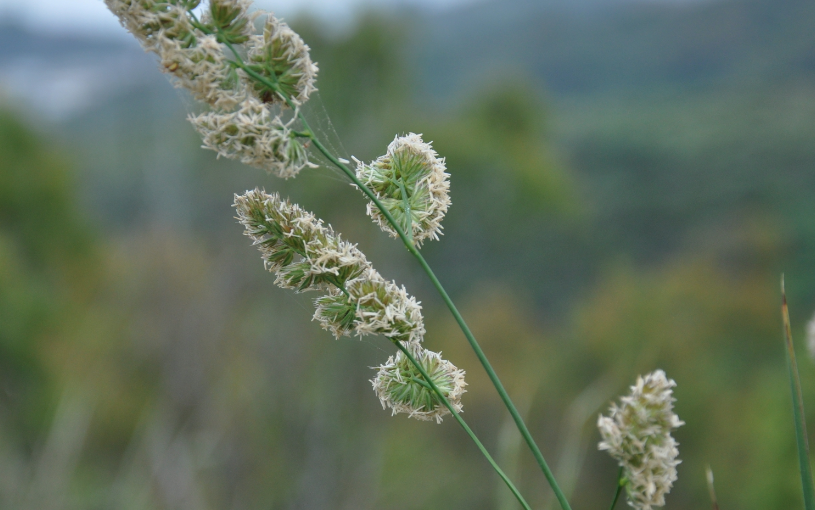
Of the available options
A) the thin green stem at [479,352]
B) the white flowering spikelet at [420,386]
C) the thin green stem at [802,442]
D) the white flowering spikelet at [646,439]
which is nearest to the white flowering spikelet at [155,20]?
the thin green stem at [479,352]

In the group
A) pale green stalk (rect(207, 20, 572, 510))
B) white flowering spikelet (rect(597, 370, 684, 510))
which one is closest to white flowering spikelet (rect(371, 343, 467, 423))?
pale green stalk (rect(207, 20, 572, 510))

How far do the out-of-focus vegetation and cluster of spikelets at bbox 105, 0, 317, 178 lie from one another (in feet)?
12.8

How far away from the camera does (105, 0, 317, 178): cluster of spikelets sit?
909 mm

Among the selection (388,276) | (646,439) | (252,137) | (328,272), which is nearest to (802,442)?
(646,439)

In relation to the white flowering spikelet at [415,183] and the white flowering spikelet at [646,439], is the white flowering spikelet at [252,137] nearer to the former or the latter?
the white flowering spikelet at [415,183]

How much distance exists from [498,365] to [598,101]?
114 feet

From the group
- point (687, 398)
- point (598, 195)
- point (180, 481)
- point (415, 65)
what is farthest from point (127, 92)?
point (598, 195)

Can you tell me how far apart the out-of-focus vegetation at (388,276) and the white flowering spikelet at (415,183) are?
12.5 ft

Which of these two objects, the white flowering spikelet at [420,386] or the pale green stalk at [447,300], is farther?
the white flowering spikelet at [420,386]

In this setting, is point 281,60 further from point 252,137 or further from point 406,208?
point 406,208

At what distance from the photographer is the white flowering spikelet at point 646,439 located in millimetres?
820

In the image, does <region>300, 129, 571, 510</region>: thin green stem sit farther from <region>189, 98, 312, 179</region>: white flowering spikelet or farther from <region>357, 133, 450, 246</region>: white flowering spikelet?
<region>357, 133, 450, 246</region>: white flowering spikelet

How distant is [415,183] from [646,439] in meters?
0.58

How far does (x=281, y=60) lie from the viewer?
968 millimetres
